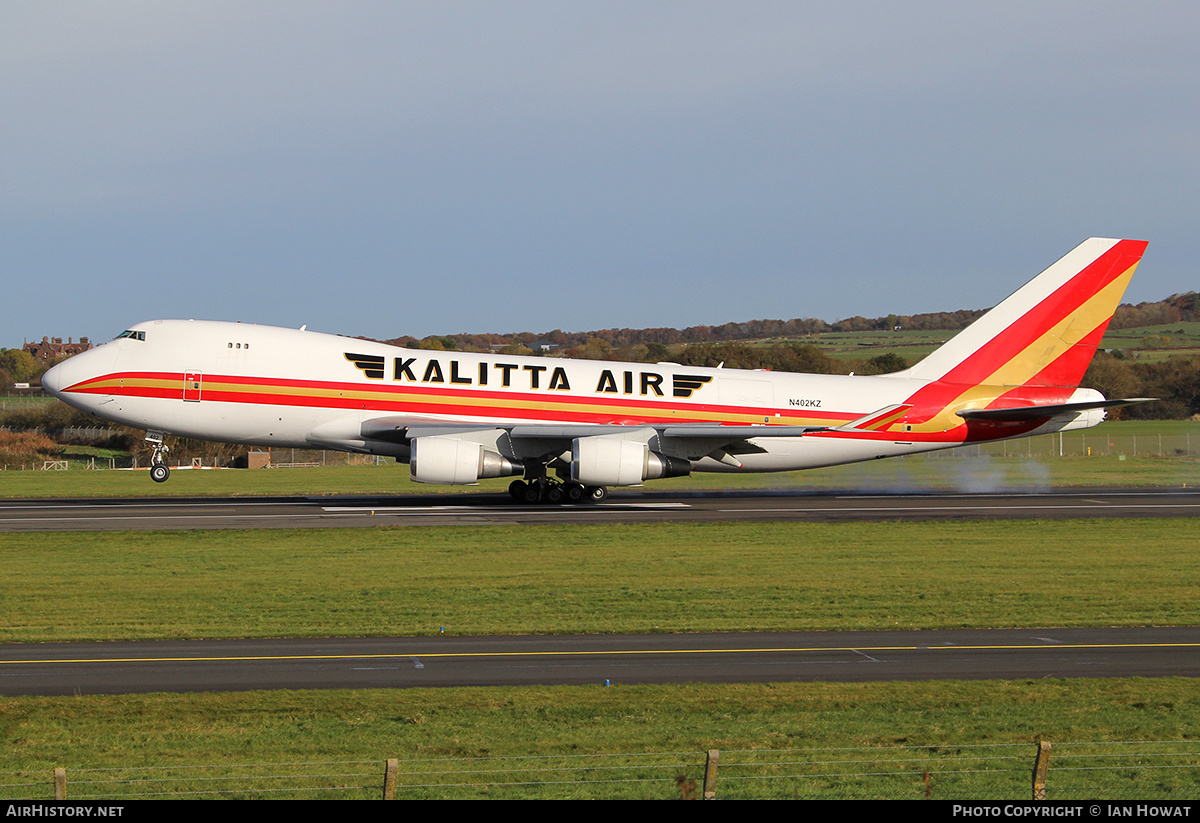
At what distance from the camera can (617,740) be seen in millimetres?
10695

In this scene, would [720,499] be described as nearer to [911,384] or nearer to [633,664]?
[911,384]

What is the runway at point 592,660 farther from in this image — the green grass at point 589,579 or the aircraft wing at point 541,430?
the aircraft wing at point 541,430

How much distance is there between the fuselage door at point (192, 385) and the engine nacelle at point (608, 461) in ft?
41.5

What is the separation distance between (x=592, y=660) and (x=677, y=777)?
18.1 feet

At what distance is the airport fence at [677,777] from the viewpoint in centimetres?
890

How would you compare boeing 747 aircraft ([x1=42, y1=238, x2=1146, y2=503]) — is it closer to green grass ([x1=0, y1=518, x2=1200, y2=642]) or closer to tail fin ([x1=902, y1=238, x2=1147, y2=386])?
tail fin ([x1=902, y1=238, x2=1147, y2=386])

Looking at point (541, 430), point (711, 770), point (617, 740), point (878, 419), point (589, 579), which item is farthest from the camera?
point (878, 419)

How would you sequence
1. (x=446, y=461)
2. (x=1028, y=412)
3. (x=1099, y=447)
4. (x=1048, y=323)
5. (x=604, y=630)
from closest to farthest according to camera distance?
1. (x=604, y=630)
2. (x=446, y=461)
3. (x=1028, y=412)
4. (x=1048, y=323)
5. (x=1099, y=447)

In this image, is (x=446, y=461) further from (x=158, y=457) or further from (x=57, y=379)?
(x=57, y=379)

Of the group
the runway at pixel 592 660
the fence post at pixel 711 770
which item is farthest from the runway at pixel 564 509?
the fence post at pixel 711 770

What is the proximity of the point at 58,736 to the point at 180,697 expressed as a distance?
169 cm

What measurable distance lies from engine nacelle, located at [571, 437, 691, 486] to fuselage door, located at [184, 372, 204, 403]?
12.7 metres

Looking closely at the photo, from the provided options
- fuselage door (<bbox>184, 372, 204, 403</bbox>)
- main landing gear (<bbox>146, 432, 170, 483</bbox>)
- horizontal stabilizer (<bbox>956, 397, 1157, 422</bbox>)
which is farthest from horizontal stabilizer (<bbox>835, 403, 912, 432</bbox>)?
main landing gear (<bbox>146, 432, 170, 483</bbox>)

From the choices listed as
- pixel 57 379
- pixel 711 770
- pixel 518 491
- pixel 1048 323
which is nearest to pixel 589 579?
pixel 711 770
